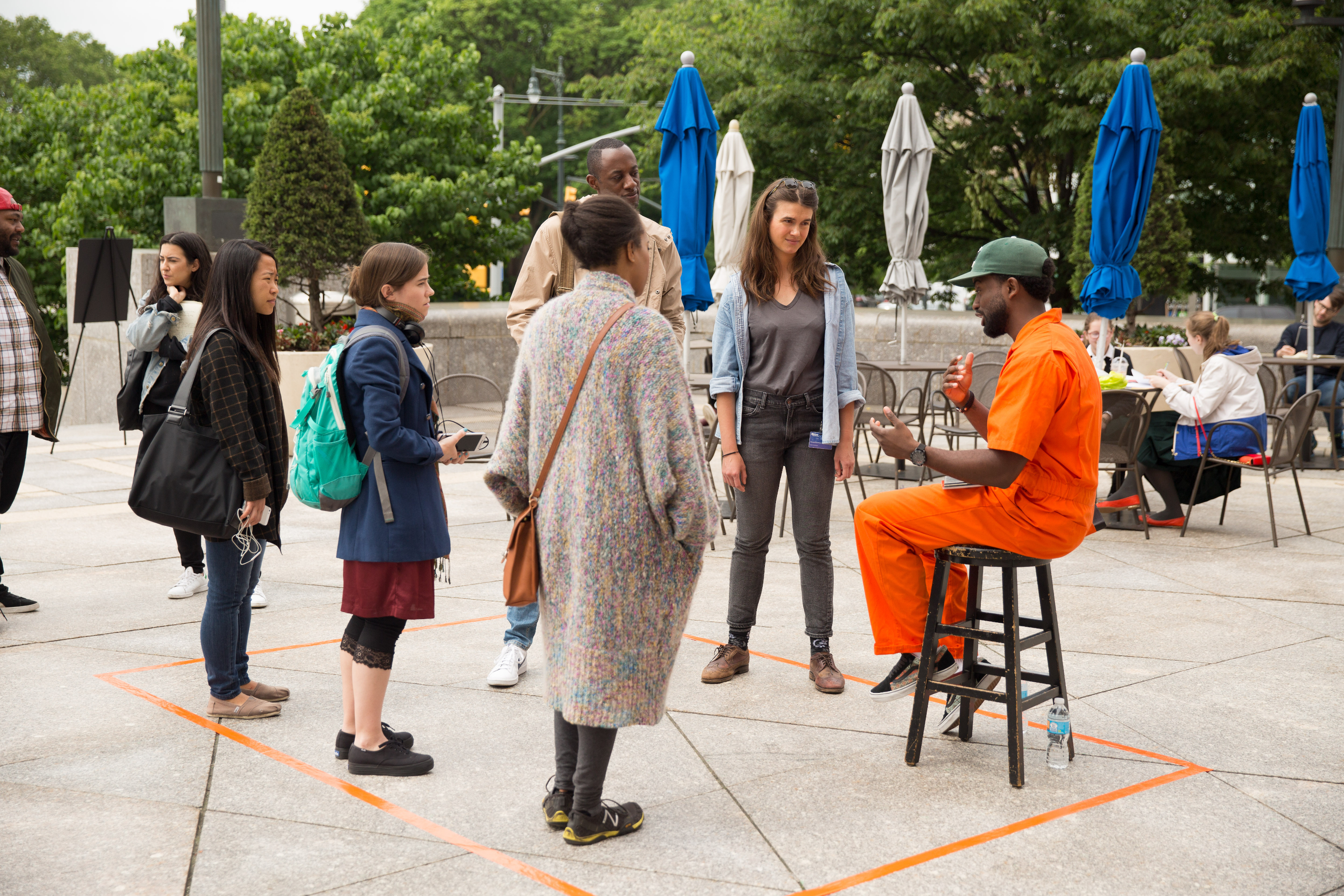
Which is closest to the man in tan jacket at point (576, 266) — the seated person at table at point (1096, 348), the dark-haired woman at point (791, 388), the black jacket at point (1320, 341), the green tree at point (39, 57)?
the dark-haired woman at point (791, 388)

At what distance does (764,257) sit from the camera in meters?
4.74

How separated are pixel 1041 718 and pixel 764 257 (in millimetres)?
2078

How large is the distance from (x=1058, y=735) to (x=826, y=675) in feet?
3.32

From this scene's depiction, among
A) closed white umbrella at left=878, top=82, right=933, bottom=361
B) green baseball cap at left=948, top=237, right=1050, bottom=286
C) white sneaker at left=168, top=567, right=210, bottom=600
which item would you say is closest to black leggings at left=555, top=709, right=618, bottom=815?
green baseball cap at left=948, top=237, right=1050, bottom=286

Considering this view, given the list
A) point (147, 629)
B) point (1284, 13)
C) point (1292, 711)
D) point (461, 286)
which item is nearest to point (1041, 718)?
point (1292, 711)

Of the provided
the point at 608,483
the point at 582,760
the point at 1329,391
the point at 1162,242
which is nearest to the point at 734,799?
the point at 582,760

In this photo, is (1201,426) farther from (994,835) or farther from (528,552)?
(528,552)

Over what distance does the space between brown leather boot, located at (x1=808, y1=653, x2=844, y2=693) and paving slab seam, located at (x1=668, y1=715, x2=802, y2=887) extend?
0.67 metres

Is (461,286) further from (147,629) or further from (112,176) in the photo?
(147,629)

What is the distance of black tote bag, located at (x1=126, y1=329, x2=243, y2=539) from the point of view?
13.7ft

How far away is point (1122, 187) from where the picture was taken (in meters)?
8.91

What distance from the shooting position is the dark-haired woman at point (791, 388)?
184 inches

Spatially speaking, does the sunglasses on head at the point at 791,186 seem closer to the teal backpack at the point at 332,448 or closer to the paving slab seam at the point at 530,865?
the teal backpack at the point at 332,448

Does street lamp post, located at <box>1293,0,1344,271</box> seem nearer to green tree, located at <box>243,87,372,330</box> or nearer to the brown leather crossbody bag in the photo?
green tree, located at <box>243,87,372,330</box>
